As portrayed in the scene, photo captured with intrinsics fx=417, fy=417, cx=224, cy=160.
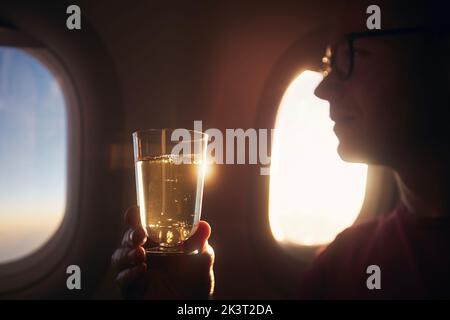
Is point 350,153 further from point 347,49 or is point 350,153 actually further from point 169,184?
point 169,184

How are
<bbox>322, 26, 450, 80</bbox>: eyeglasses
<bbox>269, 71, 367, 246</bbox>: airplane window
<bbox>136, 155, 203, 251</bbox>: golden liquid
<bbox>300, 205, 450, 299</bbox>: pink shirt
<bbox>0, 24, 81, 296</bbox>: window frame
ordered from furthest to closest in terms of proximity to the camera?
<bbox>269, 71, 367, 246</bbox>: airplane window, <bbox>0, 24, 81, 296</bbox>: window frame, <bbox>322, 26, 450, 80</bbox>: eyeglasses, <bbox>300, 205, 450, 299</bbox>: pink shirt, <bbox>136, 155, 203, 251</bbox>: golden liquid

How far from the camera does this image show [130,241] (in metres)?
0.86

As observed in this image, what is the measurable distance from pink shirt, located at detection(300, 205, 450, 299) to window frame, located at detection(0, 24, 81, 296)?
96 centimetres

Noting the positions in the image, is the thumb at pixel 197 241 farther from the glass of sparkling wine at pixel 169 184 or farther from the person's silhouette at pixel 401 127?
the person's silhouette at pixel 401 127

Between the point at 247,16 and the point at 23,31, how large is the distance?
92cm

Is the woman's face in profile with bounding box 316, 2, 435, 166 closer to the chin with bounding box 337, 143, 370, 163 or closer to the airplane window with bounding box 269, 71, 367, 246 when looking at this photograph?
the chin with bounding box 337, 143, 370, 163

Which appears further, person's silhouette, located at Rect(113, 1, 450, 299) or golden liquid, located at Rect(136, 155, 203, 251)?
person's silhouette, located at Rect(113, 1, 450, 299)

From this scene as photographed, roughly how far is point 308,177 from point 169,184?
3.44 ft

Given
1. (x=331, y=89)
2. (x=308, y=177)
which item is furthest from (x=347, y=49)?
(x=308, y=177)

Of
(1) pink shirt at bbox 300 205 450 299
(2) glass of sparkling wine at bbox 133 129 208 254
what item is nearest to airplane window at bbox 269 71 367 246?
(1) pink shirt at bbox 300 205 450 299

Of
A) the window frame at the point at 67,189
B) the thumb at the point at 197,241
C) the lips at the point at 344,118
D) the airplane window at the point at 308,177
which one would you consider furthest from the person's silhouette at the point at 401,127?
the window frame at the point at 67,189

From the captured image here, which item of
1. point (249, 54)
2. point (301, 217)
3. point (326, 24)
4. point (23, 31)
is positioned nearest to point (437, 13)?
point (326, 24)

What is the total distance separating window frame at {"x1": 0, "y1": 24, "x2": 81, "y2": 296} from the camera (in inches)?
63.9
